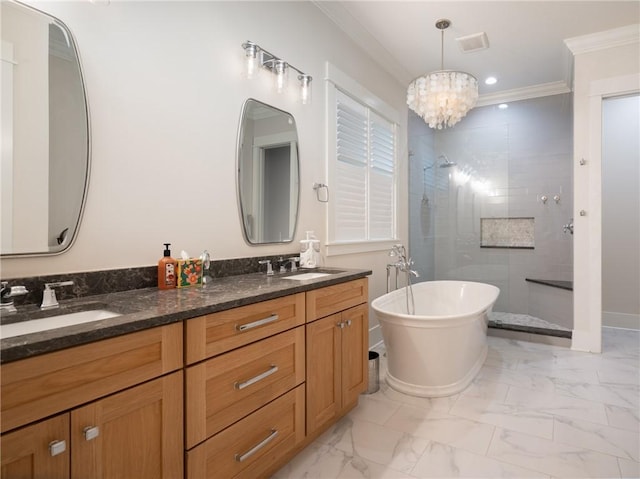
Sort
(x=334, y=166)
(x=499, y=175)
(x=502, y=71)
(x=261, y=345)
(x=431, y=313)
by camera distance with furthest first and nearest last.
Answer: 1. (x=499, y=175)
2. (x=502, y=71)
3. (x=431, y=313)
4. (x=334, y=166)
5. (x=261, y=345)

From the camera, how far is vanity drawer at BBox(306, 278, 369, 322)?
1744 millimetres

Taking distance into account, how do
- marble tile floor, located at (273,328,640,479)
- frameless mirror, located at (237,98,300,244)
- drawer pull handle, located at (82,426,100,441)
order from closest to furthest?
1. drawer pull handle, located at (82,426,100,441)
2. marble tile floor, located at (273,328,640,479)
3. frameless mirror, located at (237,98,300,244)

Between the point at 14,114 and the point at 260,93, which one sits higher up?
the point at 260,93

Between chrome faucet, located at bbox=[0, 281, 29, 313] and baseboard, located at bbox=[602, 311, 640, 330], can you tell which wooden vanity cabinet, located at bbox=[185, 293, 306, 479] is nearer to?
chrome faucet, located at bbox=[0, 281, 29, 313]

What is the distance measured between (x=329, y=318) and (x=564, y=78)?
4.15 meters

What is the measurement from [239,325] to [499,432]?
1.65 meters

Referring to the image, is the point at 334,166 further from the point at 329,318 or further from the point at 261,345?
the point at 261,345

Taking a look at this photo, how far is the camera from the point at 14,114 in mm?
1197

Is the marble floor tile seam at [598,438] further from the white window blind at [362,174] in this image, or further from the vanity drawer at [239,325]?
the white window blind at [362,174]

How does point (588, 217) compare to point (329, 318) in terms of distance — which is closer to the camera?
point (329, 318)

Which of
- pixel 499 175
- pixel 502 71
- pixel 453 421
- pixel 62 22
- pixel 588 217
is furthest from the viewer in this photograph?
pixel 499 175

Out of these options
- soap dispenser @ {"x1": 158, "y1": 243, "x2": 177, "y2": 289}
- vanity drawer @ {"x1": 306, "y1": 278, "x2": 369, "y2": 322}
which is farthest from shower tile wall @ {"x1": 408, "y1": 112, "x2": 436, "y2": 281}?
soap dispenser @ {"x1": 158, "y1": 243, "x2": 177, "y2": 289}

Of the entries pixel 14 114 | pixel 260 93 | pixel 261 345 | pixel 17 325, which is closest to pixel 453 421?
pixel 261 345

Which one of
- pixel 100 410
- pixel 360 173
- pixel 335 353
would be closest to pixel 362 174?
pixel 360 173
